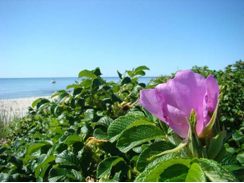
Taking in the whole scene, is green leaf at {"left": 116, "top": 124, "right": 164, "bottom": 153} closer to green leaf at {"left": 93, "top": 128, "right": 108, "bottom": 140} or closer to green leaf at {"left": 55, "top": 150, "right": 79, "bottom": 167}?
green leaf at {"left": 93, "top": 128, "right": 108, "bottom": 140}

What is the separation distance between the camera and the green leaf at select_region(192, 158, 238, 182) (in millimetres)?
347

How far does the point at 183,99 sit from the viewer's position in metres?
0.44

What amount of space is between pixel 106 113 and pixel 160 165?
32.3 inches

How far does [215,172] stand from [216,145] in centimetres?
7

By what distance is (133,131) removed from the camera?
548 millimetres

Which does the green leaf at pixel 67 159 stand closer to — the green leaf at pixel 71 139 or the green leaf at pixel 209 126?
the green leaf at pixel 71 139

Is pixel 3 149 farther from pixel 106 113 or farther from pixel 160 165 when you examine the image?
pixel 160 165

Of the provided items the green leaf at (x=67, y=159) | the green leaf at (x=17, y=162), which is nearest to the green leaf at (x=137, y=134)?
the green leaf at (x=67, y=159)

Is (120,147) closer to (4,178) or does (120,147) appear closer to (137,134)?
(137,134)

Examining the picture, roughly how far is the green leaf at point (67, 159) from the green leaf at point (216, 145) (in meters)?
0.67

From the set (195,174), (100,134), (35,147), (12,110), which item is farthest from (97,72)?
(12,110)

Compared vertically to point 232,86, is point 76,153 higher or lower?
lower

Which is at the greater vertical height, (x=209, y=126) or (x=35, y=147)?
(x=209, y=126)

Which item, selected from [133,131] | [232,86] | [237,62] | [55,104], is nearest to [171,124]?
[133,131]
